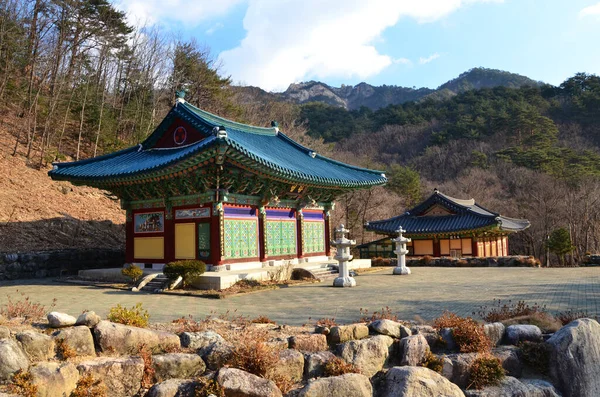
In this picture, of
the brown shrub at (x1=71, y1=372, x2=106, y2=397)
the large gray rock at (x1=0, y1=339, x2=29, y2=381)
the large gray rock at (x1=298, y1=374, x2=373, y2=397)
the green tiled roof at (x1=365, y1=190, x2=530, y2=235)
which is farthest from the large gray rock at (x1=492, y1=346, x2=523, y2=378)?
the green tiled roof at (x1=365, y1=190, x2=530, y2=235)

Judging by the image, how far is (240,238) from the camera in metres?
17.5

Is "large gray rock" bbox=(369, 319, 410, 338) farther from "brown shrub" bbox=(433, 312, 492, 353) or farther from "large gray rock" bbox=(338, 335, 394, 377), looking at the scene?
"brown shrub" bbox=(433, 312, 492, 353)

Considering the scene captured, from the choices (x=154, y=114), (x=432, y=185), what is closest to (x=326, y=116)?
(x=432, y=185)

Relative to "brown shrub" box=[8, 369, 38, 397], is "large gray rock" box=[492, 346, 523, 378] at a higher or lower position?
lower

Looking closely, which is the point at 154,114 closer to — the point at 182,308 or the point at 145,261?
the point at 145,261

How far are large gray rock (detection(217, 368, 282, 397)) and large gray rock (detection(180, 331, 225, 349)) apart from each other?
74cm

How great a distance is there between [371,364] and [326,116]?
7792cm

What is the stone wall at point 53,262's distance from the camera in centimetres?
1870

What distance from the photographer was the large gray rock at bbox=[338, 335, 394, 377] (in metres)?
6.80

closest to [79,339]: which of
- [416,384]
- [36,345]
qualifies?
[36,345]

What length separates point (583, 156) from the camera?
49.5 meters

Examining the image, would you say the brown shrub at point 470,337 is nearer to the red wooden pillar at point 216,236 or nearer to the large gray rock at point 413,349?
the large gray rock at point 413,349

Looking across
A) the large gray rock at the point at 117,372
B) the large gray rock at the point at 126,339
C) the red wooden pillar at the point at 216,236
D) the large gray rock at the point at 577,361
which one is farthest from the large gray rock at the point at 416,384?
the red wooden pillar at the point at 216,236

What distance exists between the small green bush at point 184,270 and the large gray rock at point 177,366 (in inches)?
333
